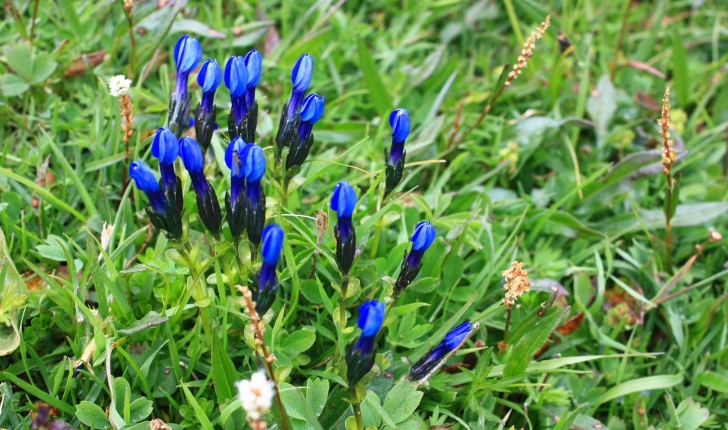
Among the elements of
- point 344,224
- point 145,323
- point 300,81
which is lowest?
point 145,323

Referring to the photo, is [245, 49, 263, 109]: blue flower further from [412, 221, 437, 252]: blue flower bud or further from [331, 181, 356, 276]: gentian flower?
[412, 221, 437, 252]: blue flower bud

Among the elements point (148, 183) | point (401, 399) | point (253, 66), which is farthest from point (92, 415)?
point (253, 66)

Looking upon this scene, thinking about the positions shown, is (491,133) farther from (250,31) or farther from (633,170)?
(250,31)

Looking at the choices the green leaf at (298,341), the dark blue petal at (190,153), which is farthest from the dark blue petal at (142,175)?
the green leaf at (298,341)

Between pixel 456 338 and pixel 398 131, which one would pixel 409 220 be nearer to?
pixel 398 131

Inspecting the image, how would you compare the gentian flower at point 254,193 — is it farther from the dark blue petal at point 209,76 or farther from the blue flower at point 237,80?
the dark blue petal at point 209,76

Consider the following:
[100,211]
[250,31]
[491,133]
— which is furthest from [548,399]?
[250,31]
